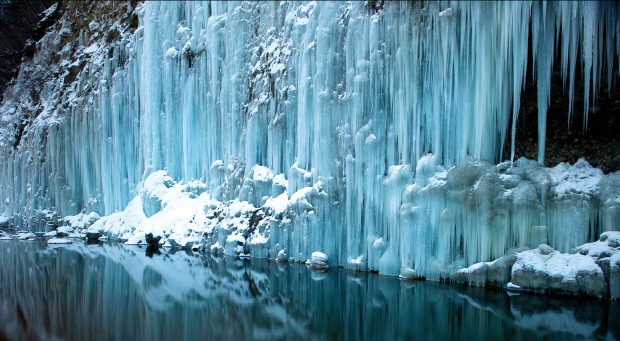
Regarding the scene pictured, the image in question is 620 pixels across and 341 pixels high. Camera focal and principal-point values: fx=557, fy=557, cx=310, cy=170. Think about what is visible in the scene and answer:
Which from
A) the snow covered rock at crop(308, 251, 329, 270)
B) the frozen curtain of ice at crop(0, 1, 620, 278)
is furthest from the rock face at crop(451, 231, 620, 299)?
the snow covered rock at crop(308, 251, 329, 270)

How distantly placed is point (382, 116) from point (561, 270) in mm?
5299

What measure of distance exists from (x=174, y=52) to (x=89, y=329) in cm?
1489

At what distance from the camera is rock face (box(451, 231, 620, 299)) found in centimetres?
996

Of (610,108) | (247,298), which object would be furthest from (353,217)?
(610,108)

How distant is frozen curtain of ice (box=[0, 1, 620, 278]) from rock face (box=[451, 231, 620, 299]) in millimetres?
293

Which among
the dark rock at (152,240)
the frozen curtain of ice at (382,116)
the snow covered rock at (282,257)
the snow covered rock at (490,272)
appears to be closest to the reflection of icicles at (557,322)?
the snow covered rock at (490,272)

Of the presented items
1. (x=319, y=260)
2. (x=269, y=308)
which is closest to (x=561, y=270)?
(x=269, y=308)

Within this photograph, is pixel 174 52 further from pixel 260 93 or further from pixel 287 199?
pixel 287 199

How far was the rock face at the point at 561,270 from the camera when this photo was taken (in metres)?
9.96

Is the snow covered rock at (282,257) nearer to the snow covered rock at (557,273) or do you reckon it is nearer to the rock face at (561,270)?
the rock face at (561,270)

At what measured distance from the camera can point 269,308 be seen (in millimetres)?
10656

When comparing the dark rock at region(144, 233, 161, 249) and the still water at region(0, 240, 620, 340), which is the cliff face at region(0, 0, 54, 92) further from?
the still water at region(0, 240, 620, 340)

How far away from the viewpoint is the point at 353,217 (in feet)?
45.3

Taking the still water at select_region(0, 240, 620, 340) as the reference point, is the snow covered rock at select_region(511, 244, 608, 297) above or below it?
above
